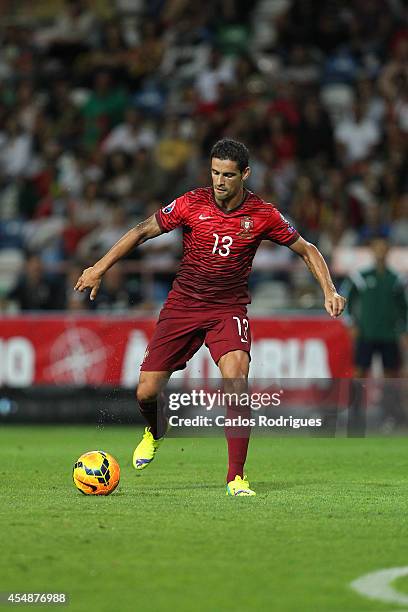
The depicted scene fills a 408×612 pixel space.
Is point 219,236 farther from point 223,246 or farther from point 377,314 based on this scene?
point 377,314

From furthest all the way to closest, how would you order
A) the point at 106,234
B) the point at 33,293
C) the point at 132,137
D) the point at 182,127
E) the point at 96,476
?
the point at 182,127, the point at 132,137, the point at 106,234, the point at 33,293, the point at 96,476

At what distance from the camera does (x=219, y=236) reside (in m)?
9.30

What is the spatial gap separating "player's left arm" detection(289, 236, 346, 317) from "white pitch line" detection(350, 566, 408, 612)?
3.13m

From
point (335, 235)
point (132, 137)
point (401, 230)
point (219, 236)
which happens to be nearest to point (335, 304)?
point (219, 236)

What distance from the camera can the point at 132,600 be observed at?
18.0 feet

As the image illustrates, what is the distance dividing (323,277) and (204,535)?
8.83 ft

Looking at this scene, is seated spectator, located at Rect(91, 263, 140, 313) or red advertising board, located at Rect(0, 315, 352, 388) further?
seated spectator, located at Rect(91, 263, 140, 313)

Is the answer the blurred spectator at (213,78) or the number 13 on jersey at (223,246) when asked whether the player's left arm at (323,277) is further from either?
the blurred spectator at (213,78)

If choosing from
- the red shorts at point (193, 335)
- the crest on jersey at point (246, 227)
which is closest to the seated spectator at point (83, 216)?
the red shorts at point (193, 335)

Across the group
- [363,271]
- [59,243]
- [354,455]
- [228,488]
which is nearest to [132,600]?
[228,488]

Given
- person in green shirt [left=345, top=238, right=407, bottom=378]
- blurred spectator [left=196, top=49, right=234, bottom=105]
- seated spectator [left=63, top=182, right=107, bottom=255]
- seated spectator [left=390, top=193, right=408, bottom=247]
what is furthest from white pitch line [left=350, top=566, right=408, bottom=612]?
blurred spectator [left=196, top=49, right=234, bottom=105]

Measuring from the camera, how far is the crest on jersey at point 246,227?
928 cm

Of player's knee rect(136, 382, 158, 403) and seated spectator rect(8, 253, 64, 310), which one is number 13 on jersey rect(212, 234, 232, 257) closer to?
player's knee rect(136, 382, 158, 403)

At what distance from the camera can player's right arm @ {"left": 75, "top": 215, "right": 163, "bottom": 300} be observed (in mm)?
9109
